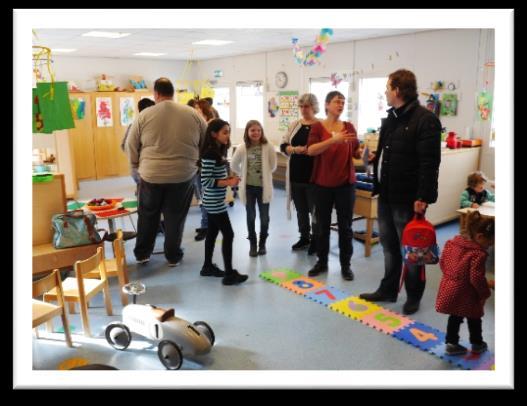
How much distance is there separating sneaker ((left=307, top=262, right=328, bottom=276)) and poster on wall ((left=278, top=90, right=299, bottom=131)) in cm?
475

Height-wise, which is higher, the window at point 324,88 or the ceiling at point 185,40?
the ceiling at point 185,40

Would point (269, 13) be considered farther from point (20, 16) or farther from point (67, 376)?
point (67, 376)

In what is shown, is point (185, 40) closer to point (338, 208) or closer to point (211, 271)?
point (211, 271)

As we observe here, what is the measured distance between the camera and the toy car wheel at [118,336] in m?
2.58

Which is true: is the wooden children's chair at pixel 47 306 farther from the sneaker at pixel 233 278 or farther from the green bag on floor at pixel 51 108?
the sneaker at pixel 233 278

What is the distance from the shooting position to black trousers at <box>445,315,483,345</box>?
2.44m

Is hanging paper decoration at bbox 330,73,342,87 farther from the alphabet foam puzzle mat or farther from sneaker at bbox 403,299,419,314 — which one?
sneaker at bbox 403,299,419,314

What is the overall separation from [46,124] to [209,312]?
5.31 ft

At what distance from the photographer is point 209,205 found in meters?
3.39

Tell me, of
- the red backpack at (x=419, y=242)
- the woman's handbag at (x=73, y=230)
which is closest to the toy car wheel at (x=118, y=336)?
the woman's handbag at (x=73, y=230)

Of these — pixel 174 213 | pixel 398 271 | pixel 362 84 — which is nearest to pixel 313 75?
pixel 362 84

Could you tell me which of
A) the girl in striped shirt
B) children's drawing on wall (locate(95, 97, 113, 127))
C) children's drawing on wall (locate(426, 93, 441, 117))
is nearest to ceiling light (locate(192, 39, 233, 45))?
children's drawing on wall (locate(95, 97, 113, 127))

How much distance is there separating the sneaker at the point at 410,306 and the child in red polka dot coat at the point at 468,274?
0.51m

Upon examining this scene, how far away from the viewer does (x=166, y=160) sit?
3.65 m
